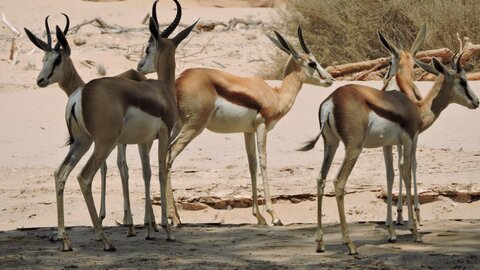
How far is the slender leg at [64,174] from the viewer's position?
337 inches

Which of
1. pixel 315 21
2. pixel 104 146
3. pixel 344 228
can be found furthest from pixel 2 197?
pixel 315 21

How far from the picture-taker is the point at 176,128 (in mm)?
11055

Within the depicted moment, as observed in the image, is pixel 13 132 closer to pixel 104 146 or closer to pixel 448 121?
pixel 448 121

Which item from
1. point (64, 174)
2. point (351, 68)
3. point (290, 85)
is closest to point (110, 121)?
point (64, 174)

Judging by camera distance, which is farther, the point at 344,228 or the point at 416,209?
the point at 416,209

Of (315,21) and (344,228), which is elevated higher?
(315,21)

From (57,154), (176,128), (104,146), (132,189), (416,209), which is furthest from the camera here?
(57,154)

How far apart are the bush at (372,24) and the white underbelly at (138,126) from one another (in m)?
12.0

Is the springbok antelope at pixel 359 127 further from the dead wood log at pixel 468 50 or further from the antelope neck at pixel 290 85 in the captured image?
the dead wood log at pixel 468 50

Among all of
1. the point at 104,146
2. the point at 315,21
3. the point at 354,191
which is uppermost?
the point at 315,21

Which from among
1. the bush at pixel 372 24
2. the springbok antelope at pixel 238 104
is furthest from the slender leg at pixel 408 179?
the bush at pixel 372 24

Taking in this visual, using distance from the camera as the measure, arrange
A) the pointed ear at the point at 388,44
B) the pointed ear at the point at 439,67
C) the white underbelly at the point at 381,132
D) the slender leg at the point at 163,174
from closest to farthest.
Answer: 1. the white underbelly at the point at 381,132
2. the slender leg at the point at 163,174
3. the pointed ear at the point at 439,67
4. the pointed ear at the point at 388,44

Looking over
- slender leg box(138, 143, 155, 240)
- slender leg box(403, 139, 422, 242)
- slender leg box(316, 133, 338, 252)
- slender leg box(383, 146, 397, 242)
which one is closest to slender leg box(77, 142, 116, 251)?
slender leg box(138, 143, 155, 240)

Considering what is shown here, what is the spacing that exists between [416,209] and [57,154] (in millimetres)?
6446
